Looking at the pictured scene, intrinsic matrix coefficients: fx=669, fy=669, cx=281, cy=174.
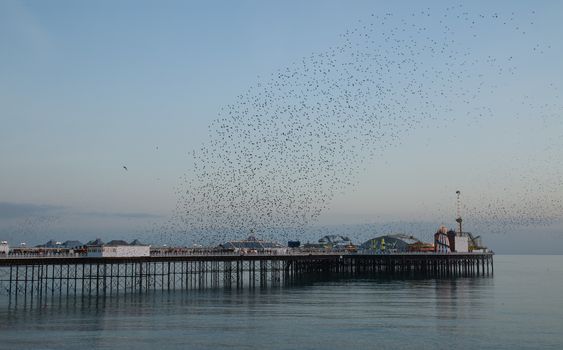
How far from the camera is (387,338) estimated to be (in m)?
51.2

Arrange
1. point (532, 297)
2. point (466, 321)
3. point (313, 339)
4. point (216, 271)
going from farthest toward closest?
point (216, 271) < point (532, 297) < point (466, 321) < point (313, 339)

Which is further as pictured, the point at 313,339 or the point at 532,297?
the point at 532,297

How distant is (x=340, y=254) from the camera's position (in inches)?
5354

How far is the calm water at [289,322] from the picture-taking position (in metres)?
49.3

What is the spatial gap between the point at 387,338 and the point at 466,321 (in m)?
13.5

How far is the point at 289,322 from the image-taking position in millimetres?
59000

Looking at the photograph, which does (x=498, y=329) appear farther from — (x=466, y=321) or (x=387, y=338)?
(x=387, y=338)

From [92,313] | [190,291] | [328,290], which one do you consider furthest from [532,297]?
[92,313]

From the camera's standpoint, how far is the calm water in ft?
162

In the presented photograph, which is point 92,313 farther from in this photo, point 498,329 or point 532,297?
point 532,297

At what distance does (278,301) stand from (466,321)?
80.9 ft

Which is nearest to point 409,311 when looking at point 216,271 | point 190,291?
point 190,291

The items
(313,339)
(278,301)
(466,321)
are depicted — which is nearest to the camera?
(313,339)

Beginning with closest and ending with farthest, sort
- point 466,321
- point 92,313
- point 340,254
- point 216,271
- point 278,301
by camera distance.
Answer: point 466,321, point 92,313, point 278,301, point 216,271, point 340,254
